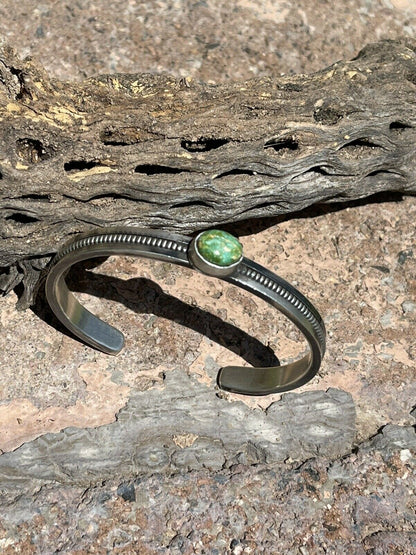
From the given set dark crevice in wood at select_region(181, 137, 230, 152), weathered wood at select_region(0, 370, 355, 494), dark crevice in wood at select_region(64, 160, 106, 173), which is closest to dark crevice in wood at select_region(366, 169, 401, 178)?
dark crevice in wood at select_region(181, 137, 230, 152)

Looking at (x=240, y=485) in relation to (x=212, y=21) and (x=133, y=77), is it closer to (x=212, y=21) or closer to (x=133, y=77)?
(x=133, y=77)

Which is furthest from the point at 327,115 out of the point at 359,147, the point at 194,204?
the point at 194,204

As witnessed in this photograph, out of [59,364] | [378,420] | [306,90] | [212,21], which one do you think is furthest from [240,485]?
[212,21]

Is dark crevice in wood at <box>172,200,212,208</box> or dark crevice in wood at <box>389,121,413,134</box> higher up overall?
dark crevice in wood at <box>389,121,413,134</box>

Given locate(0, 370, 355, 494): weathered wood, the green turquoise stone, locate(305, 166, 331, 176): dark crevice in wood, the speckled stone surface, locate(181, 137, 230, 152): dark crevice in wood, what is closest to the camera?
the green turquoise stone

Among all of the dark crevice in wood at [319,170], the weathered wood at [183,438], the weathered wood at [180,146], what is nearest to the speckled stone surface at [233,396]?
the weathered wood at [183,438]

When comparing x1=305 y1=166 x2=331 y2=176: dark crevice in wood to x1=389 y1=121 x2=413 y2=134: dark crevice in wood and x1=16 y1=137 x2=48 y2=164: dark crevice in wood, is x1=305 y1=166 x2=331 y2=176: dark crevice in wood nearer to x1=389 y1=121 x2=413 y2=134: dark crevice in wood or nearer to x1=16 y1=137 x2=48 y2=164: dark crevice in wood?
x1=389 y1=121 x2=413 y2=134: dark crevice in wood

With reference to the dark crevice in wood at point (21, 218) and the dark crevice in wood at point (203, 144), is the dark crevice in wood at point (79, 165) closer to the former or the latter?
the dark crevice in wood at point (21, 218)
